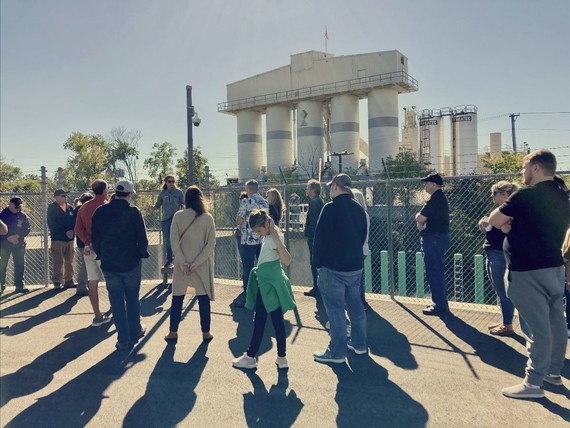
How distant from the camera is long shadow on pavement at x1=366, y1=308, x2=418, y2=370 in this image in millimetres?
4801

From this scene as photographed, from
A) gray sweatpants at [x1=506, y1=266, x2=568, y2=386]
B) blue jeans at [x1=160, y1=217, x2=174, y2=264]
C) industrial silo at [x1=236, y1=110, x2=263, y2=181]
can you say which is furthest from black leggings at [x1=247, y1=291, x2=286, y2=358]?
industrial silo at [x1=236, y1=110, x2=263, y2=181]

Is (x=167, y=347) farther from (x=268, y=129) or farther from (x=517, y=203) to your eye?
(x=268, y=129)

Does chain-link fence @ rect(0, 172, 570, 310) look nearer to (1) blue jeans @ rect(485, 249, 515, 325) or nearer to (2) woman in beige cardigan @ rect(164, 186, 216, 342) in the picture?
(1) blue jeans @ rect(485, 249, 515, 325)

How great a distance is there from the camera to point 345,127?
1892 inches

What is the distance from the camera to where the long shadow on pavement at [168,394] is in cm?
366

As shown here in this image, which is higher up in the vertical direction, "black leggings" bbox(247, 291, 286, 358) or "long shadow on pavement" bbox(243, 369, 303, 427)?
"black leggings" bbox(247, 291, 286, 358)

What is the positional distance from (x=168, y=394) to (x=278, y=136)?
49.9 metres

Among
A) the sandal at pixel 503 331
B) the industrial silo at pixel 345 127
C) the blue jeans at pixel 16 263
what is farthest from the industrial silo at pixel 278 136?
the sandal at pixel 503 331

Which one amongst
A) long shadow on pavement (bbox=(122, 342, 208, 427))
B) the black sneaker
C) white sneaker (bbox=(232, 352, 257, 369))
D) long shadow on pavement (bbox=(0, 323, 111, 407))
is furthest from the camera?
the black sneaker

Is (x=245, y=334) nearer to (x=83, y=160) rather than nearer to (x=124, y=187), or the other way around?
(x=124, y=187)

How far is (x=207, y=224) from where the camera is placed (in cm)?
535

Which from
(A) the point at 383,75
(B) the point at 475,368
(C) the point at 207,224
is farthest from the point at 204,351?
(A) the point at 383,75

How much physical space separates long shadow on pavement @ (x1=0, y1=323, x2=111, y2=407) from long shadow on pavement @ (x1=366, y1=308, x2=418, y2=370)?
3.37 metres

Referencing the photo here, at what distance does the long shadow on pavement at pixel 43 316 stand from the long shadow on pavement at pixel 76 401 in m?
2.09
